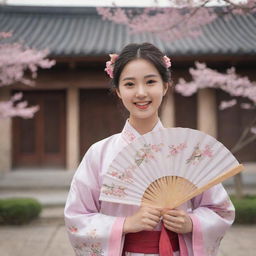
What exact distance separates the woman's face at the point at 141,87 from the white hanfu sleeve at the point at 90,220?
0.97 ft

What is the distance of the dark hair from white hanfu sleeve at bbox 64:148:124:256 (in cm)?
41

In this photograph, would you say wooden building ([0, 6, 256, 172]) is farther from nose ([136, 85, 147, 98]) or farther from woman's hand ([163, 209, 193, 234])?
woman's hand ([163, 209, 193, 234])

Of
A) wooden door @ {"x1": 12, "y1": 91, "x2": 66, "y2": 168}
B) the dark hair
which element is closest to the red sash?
the dark hair

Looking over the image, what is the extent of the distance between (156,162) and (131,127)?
0.91ft

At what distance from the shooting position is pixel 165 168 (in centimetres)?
162

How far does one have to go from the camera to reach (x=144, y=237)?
171 cm

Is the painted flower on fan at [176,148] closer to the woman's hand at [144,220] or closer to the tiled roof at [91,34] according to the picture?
the woman's hand at [144,220]

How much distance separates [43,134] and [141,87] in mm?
8623

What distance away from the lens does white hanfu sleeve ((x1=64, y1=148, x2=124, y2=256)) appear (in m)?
1.67

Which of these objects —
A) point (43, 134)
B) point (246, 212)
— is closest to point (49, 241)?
point (246, 212)

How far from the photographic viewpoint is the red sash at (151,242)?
166 centimetres

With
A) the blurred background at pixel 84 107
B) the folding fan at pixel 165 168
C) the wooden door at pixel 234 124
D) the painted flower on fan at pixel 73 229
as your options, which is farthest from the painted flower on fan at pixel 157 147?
the wooden door at pixel 234 124

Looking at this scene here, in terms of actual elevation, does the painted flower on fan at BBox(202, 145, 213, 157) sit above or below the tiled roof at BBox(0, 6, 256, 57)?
below

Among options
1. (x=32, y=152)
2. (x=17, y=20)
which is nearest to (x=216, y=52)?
(x=32, y=152)
